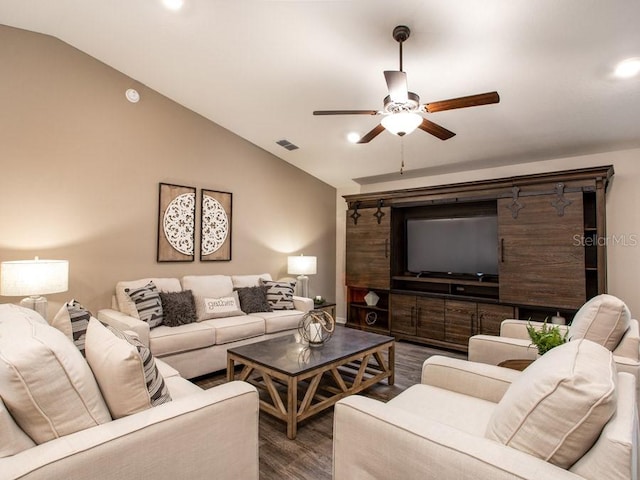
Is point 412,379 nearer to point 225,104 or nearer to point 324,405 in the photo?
point 324,405

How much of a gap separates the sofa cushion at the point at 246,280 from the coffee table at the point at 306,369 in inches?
50.9

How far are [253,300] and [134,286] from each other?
1.27 metres

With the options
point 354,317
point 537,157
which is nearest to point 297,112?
point 537,157

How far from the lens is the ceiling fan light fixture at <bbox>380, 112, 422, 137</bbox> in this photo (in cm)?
243

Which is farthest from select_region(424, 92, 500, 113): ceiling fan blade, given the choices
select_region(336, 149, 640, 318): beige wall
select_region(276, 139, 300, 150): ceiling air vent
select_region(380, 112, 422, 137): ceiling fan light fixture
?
select_region(276, 139, 300, 150): ceiling air vent

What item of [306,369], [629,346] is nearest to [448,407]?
[306,369]

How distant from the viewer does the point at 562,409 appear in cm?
103

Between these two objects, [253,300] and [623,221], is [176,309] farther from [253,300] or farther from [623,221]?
[623,221]

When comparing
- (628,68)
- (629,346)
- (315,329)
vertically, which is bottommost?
(315,329)

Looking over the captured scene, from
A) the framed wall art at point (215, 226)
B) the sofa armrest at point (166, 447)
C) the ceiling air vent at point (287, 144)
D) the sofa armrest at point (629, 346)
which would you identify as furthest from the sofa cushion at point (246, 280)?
the sofa armrest at point (629, 346)

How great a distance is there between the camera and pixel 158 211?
158 inches

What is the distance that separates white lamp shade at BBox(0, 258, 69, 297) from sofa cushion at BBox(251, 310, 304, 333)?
6.30ft

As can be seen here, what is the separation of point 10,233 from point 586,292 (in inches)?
218

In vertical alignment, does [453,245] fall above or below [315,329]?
above
